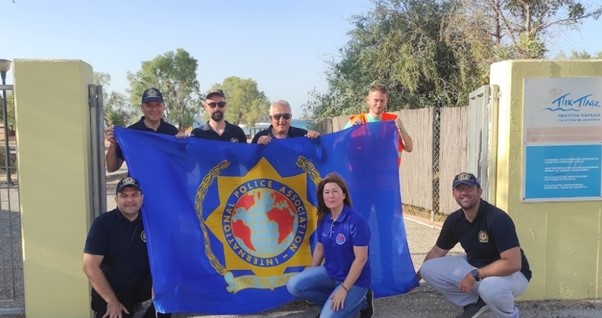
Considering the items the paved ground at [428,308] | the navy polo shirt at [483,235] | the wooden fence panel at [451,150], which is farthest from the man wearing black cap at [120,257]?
the wooden fence panel at [451,150]

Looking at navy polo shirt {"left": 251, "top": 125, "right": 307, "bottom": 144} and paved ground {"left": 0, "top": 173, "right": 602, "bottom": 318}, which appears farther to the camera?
navy polo shirt {"left": 251, "top": 125, "right": 307, "bottom": 144}

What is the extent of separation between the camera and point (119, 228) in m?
3.95

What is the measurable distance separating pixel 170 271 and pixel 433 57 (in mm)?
10984

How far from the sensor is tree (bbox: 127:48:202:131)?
174 feet

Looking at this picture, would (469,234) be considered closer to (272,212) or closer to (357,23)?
(272,212)

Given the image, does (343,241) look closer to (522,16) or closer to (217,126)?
(217,126)

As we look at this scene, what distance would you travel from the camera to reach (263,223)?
14.4ft

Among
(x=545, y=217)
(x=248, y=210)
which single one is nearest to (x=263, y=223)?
(x=248, y=210)

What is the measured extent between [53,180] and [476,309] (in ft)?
12.0

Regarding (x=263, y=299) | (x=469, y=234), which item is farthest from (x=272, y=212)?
(x=469, y=234)

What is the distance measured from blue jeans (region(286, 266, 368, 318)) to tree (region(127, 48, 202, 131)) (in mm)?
49689

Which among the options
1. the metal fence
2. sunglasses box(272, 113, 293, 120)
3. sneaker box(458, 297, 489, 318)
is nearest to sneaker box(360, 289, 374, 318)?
sneaker box(458, 297, 489, 318)

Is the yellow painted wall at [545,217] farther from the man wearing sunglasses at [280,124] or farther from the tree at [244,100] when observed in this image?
the tree at [244,100]

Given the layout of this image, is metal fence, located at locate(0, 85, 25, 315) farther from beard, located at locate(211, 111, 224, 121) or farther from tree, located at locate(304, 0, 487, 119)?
tree, located at locate(304, 0, 487, 119)
